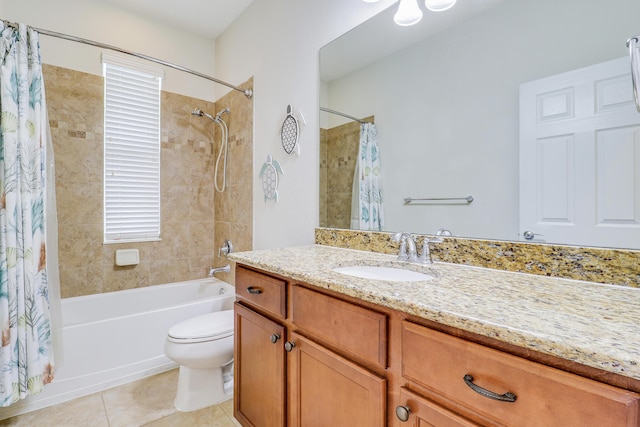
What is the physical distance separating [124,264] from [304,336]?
2.03m

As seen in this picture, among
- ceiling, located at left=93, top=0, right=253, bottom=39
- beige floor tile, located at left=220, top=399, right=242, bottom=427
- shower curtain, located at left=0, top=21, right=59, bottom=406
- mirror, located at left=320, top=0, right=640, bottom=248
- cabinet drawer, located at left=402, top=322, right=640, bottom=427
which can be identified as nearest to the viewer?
Answer: cabinet drawer, located at left=402, top=322, right=640, bottom=427

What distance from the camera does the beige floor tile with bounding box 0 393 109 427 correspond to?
1.54m

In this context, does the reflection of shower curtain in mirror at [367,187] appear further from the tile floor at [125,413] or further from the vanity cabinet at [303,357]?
the tile floor at [125,413]

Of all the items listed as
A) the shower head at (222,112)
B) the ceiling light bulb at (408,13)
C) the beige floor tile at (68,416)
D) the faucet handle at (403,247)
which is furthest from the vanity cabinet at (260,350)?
the shower head at (222,112)

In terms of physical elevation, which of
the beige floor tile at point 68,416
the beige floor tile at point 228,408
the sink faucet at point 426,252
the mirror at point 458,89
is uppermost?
the mirror at point 458,89

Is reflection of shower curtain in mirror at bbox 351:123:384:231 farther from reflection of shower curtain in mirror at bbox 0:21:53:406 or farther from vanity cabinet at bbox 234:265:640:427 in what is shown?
reflection of shower curtain in mirror at bbox 0:21:53:406

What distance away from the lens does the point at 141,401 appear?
1.74 metres

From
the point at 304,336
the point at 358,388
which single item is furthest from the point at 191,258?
the point at 358,388

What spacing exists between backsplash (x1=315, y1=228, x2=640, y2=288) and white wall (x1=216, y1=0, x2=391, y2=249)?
76 centimetres

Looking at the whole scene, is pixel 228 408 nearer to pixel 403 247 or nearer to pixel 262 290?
pixel 262 290

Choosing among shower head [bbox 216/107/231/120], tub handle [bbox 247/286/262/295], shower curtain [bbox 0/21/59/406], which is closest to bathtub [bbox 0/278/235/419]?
shower curtain [bbox 0/21/59/406]

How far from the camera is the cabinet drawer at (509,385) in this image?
18.1 inches

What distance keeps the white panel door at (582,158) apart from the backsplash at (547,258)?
38 mm

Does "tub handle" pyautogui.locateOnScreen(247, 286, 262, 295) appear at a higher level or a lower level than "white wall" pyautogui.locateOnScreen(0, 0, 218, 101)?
lower
